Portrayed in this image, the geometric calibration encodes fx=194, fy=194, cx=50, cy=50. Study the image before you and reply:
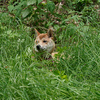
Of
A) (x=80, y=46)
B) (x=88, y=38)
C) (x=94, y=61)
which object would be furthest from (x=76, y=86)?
(x=88, y=38)

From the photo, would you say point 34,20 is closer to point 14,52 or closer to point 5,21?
point 5,21

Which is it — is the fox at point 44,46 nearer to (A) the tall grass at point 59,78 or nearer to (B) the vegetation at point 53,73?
(B) the vegetation at point 53,73

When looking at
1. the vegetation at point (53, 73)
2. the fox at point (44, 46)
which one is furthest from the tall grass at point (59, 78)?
the fox at point (44, 46)

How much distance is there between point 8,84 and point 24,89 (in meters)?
0.20

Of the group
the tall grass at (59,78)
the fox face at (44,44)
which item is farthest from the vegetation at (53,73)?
the fox face at (44,44)

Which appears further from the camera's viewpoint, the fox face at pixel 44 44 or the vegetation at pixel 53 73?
the fox face at pixel 44 44

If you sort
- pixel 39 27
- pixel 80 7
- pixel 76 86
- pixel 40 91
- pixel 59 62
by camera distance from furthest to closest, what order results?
pixel 80 7 → pixel 39 27 → pixel 59 62 → pixel 76 86 → pixel 40 91

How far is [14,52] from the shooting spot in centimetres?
374

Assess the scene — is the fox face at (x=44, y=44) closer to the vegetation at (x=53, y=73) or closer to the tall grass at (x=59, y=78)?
the vegetation at (x=53, y=73)

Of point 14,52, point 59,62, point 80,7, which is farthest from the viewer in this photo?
point 80,7

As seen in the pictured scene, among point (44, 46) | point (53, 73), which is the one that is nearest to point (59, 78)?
point (53, 73)

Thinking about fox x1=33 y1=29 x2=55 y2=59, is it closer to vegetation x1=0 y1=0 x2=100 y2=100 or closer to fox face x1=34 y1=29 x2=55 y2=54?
fox face x1=34 y1=29 x2=55 y2=54

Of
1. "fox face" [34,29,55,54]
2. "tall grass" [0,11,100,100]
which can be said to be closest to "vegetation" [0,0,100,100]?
"tall grass" [0,11,100,100]

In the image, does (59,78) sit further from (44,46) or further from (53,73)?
(44,46)
